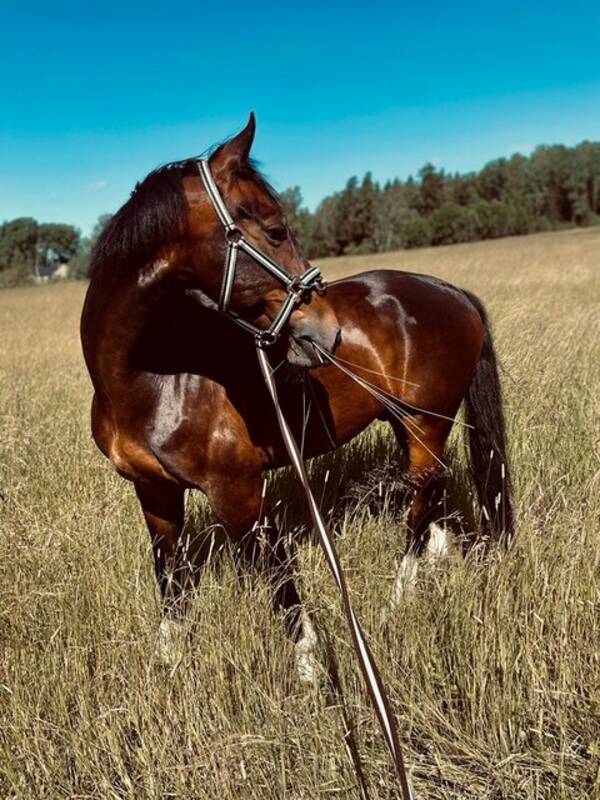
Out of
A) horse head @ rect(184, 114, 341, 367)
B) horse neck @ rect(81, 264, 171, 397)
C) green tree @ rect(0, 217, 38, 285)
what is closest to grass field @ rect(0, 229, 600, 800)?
horse neck @ rect(81, 264, 171, 397)

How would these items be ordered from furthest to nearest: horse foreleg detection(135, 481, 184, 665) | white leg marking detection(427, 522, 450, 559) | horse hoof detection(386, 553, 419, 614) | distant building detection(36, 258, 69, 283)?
distant building detection(36, 258, 69, 283)
white leg marking detection(427, 522, 450, 559)
horse foreleg detection(135, 481, 184, 665)
horse hoof detection(386, 553, 419, 614)

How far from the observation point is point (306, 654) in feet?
7.23

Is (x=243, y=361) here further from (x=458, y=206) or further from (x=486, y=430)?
(x=458, y=206)

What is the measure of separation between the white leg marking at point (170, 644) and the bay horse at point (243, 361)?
0.02 meters

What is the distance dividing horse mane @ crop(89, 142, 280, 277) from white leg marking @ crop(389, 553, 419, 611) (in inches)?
61.9

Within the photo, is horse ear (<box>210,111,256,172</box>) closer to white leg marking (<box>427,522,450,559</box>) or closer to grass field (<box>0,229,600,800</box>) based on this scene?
grass field (<box>0,229,600,800</box>)

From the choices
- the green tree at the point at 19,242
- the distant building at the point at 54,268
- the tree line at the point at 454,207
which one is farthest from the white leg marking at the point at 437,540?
the distant building at the point at 54,268

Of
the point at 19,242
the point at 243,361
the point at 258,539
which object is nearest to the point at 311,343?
the point at 243,361

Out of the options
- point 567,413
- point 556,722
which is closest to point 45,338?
point 567,413

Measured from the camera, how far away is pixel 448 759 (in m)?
1.83

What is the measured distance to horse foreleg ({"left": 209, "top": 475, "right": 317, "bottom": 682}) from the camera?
2422 mm

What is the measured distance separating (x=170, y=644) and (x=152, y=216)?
4.96 feet

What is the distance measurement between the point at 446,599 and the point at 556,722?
54 cm

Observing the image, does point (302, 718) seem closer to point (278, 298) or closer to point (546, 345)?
point (278, 298)
